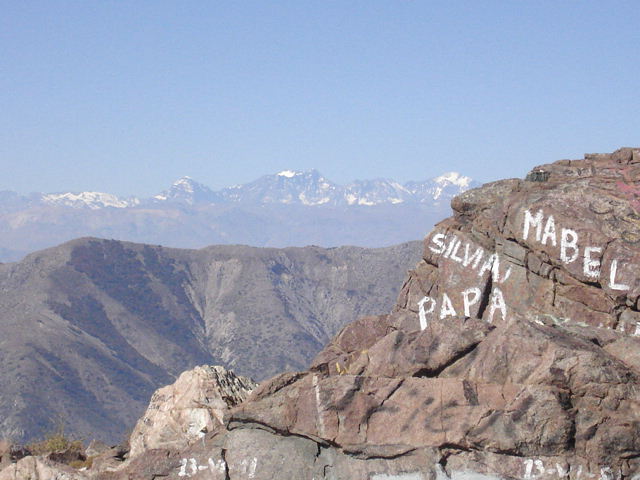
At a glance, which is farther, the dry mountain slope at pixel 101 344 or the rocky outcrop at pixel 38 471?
the dry mountain slope at pixel 101 344

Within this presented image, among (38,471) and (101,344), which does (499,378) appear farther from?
(101,344)

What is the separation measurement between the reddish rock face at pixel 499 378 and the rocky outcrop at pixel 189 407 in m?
2.52

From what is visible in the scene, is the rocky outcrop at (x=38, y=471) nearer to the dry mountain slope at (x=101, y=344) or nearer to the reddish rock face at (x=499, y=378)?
the reddish rock face at (x=499, y=378)

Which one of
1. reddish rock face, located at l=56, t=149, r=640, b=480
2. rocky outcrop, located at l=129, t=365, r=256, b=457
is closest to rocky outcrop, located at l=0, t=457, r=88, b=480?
rocky outcrop, located at l=129, t=365, r=256, b=457

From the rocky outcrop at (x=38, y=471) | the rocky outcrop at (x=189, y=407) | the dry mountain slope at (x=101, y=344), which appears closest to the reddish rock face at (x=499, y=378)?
the rocky outcrop at (x=189, y=407)

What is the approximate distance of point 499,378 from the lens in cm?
1642

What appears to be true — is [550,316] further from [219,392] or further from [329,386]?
[219,392]

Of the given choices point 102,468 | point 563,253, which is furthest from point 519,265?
point 102,468

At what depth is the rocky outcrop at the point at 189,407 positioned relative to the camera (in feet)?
68.2

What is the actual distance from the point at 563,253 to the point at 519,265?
1284 mm

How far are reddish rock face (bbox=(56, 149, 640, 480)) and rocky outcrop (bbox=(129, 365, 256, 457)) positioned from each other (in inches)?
99.1

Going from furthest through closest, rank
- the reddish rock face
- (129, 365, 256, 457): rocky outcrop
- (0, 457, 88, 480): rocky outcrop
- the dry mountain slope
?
the dry mountain slope
(0, 457, 88, 480): rocky outcrop
(129, 365, 256, 457): rocky outcrop
the reddish rock face

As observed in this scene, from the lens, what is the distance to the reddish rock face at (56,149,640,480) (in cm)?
1541

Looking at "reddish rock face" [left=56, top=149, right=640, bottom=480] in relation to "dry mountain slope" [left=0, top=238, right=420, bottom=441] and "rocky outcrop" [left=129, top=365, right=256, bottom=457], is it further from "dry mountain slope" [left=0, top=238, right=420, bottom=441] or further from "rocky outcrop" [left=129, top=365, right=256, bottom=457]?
"dry mountain slope" [left=0, top=238, right=420, bottom=441]
